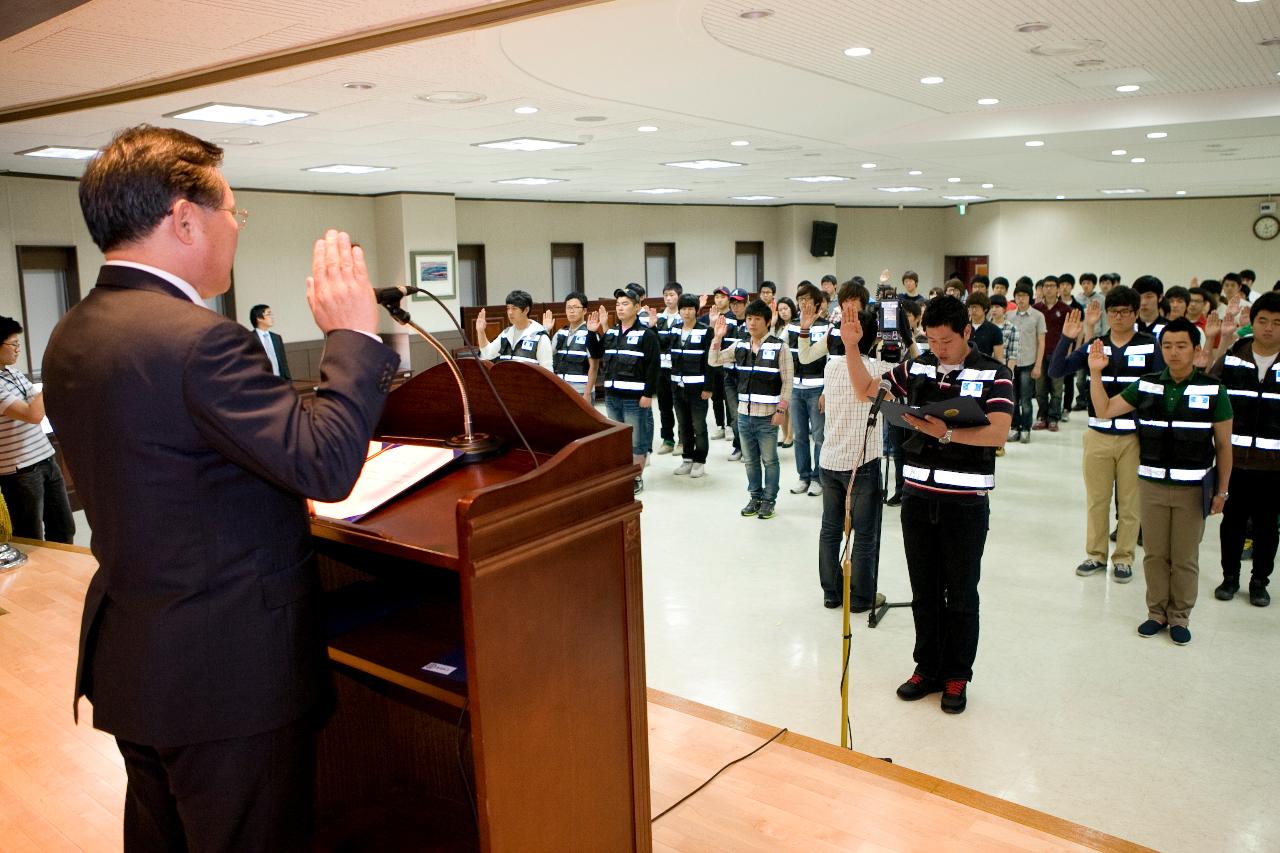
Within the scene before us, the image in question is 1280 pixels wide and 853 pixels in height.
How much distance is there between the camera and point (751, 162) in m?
10.2

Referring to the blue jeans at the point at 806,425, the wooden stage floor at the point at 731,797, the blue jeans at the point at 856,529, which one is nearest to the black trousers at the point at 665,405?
the blue jeans at the point at 806,425

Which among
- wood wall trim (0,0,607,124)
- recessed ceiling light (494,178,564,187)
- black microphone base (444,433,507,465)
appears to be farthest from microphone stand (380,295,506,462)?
recessed ceiling light (494,178,564,187)

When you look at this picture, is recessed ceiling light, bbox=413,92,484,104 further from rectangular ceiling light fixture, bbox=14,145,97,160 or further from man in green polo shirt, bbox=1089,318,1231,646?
man in green polo shirt, bbox=1089,318,1231,646

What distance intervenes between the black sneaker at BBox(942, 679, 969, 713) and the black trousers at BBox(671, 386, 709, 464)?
15.5ft

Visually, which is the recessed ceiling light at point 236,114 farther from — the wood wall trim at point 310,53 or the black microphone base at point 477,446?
the black microphone base at point 477,446

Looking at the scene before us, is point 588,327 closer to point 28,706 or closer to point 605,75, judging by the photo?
point 605,75

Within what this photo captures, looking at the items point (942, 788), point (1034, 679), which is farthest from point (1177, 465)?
point (942, 788)

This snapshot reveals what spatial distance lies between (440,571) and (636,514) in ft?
1.91

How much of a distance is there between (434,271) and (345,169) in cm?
350

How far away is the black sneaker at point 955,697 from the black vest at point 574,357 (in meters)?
4.55

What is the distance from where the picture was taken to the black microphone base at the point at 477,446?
5.86ft

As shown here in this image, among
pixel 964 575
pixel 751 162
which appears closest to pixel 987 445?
pixel 964 575

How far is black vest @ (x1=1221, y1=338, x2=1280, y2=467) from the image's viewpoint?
4.61m

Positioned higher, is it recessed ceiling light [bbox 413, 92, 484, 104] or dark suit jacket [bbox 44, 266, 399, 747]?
recessed ceiling light [bbox 413, 92, 484, 104]
